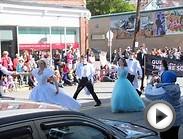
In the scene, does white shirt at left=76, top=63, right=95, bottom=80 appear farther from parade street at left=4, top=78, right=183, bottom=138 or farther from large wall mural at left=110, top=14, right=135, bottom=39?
large wall mural at left=110, top=14, right=135, bottom=39

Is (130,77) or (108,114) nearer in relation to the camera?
(108,114)

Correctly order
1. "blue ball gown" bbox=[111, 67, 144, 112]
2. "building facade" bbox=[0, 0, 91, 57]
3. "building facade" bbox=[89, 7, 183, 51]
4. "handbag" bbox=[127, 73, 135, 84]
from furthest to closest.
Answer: "building facade" bbox=[89, 7, 183, 51]
"building facade" bbox=[0, 0, 91, 57]
"handbag" bbox=[127, 73, 135, 84]
"blue ball gown" bbox=[111, 67, 144, 112]

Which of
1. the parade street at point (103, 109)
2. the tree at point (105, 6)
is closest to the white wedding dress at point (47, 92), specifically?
the parade street at point (103, 109)

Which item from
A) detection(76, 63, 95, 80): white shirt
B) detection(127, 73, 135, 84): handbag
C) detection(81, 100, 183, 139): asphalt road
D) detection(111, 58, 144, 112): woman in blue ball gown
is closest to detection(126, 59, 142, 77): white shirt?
detection(127, 73, 135, 84): handbag

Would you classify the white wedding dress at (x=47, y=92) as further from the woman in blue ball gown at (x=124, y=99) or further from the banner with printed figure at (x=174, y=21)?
the banner with printed figure at (x=174, y=21)

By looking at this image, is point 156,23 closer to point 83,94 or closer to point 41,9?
point 41,9

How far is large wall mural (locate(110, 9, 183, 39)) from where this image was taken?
154 feet

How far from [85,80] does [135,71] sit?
280 centimetres

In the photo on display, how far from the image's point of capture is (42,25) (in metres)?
26.5

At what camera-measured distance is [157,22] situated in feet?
157

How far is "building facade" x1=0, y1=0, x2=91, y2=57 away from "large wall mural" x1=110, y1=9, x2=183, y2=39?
1858cm

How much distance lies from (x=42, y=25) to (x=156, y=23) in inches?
912
